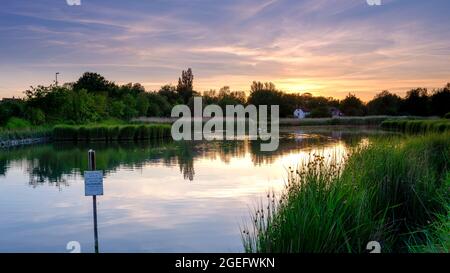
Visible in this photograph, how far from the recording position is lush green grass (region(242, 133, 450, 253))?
13.3ft

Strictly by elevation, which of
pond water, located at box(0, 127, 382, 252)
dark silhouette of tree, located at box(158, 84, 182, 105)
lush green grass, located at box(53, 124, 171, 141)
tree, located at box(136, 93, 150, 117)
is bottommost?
pond water, located at box(0, 127, 382, 252)

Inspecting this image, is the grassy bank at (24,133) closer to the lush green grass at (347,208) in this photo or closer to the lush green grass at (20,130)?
the lush green grass at (20,130)

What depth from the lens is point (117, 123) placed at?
29016 millimetres

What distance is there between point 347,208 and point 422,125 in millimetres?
13695

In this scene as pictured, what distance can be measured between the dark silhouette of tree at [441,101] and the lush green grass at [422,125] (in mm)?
435

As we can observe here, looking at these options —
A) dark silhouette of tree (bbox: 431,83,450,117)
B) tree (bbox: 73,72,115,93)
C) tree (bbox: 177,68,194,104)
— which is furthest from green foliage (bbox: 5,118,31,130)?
dark silhouette of tree (bbox: 431,83,450,117)

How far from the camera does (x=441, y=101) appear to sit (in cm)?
1631

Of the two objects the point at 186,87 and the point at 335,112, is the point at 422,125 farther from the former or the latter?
the point at 335,112

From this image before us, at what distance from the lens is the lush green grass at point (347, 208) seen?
404 cm

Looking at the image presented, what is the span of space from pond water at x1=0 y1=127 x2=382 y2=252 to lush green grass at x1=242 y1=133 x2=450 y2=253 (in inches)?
37.3

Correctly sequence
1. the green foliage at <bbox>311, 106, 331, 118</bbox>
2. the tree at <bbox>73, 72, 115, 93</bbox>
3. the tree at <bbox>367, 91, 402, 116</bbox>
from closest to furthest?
the tree at <bbox>73, 72, 115, 93</bbox> → the tree at <bbox>367, 91, 402, 116</bbox> → the green foliage at <bbox>311, 106, 331, 118</bbox>

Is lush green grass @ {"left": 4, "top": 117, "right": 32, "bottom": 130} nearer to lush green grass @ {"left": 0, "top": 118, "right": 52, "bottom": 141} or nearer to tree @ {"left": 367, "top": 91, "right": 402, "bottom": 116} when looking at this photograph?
lush green grass @ {"left": 0, "top": 118, "right": 52, "bottom": 141}
